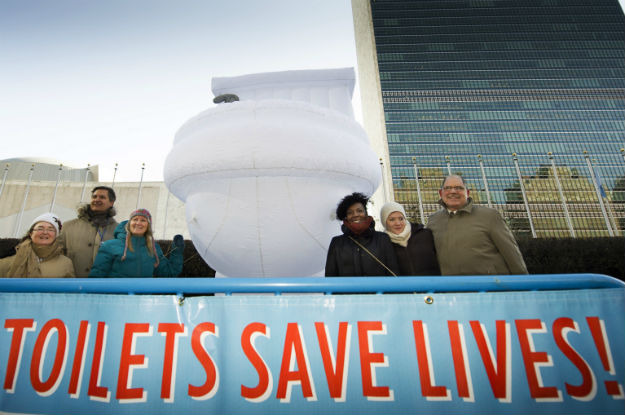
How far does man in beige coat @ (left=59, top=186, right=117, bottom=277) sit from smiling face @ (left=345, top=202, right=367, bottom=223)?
1737mm

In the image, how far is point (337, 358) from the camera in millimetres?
765

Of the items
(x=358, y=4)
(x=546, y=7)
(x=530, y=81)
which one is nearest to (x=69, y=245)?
(x=358, y=4)

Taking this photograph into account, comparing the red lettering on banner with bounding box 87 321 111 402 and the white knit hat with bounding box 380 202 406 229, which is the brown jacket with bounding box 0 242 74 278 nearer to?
the red lettering on banner with bounding box 87 321 111 402

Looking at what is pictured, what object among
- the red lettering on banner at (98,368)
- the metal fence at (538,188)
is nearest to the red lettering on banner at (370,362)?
the red lettering on banner at (98,368)

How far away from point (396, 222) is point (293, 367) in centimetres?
111

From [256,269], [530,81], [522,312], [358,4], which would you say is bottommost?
[522,312]

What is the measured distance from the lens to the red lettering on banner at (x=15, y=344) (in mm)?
806

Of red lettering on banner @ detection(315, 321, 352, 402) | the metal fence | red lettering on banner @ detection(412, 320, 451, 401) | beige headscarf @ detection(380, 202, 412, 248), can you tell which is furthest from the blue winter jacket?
the metal fence

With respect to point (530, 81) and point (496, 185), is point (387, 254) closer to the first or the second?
point (496, 185)

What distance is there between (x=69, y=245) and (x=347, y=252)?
1.96 metres

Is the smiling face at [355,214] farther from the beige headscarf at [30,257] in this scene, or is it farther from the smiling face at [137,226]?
the beige headscarf at [30,257]

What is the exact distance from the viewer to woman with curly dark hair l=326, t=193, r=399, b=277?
1.41m

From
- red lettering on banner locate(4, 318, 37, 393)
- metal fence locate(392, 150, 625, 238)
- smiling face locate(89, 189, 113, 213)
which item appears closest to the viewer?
red lettering on banner locate(4, 318, 37, 393)

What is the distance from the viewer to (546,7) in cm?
6022
